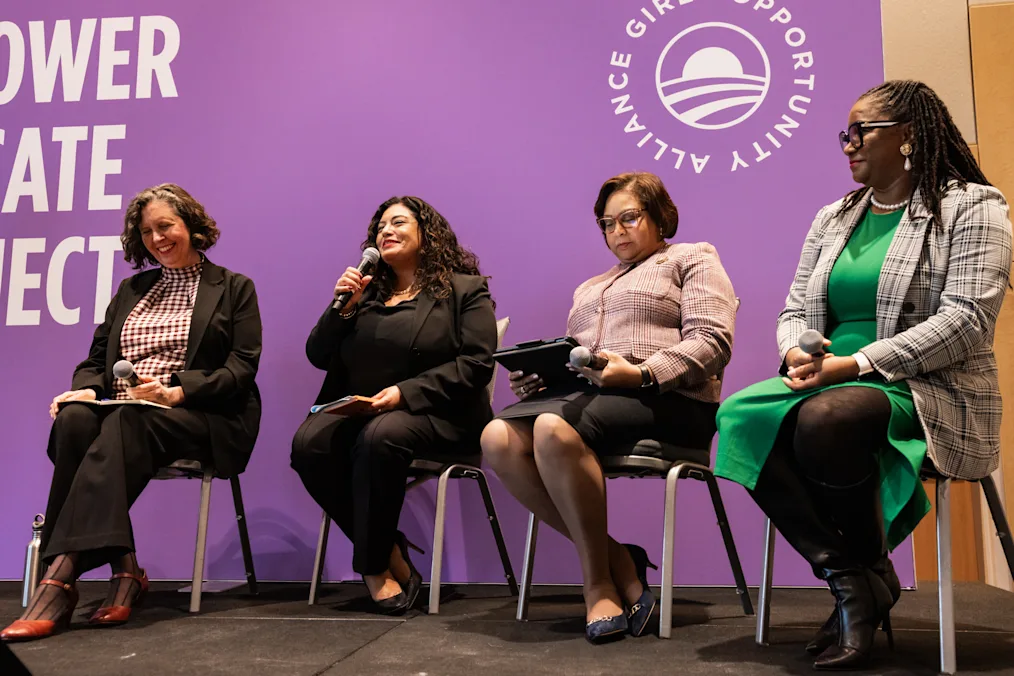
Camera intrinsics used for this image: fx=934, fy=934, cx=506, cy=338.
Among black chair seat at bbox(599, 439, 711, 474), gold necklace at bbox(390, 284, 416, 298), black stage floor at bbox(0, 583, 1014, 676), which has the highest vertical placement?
gold necklace at bbox(390, 284, 416, 298)

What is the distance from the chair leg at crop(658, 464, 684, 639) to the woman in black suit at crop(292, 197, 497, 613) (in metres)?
0.72

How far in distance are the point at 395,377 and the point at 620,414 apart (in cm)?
82

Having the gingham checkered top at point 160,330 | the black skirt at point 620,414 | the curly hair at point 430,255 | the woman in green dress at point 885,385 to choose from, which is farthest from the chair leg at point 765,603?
the gingham checkered top at point 160,330

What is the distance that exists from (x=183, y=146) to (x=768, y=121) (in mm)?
2092

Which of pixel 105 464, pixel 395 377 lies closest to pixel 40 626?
pixel 105 464

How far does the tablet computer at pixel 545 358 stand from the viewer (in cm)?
222

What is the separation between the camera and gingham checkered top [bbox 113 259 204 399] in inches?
110

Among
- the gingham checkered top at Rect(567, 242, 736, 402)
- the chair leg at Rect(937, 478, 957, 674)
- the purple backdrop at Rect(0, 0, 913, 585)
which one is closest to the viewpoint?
the chair leg at Rect(937, 478, 957, 674)

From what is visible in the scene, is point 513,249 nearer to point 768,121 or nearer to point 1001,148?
point 768,121

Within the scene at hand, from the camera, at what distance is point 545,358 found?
2281 millimetres

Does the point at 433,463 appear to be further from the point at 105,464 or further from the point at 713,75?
the point at 713,75

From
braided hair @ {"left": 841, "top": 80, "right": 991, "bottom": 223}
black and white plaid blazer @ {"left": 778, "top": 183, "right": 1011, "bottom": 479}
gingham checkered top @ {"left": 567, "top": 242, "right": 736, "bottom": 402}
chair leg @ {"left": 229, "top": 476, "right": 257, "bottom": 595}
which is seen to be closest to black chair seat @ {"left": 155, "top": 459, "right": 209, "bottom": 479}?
chair leg @ {"left": 229, "top": 476, "right": 257, "bottom": 595}

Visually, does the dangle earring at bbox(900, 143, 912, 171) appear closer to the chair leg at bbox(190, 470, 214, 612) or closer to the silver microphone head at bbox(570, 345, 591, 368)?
the silver microphone head at bbox(570, 345, 591, 368)

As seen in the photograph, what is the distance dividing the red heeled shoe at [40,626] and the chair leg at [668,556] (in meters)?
1.39
